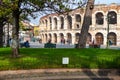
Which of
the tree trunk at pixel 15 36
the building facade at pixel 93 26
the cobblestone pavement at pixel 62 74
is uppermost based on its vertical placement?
the building facade at pixel 93 26

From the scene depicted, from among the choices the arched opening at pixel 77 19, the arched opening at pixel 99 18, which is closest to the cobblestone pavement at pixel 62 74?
the arched opening at pixel 99 18

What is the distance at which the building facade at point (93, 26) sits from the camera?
281ft

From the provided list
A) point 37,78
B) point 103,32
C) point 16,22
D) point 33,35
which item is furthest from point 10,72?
point 33,35

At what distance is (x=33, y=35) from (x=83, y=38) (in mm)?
114842

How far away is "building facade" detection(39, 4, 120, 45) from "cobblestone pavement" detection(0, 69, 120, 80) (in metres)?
59.4

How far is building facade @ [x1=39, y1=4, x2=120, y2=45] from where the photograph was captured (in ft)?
281

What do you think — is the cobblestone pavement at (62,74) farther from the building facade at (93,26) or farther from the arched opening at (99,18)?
the arched opening at (99,18)

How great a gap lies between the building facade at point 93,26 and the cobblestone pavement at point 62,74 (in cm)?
5940

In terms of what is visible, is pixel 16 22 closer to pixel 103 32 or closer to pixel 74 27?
pixel 103 32

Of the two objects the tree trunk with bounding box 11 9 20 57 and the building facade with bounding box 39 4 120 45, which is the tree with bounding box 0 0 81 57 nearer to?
the tree trunk with bounding box 11 9 20 57

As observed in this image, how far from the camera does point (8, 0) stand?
17.2 metres

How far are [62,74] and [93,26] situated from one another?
241 feet

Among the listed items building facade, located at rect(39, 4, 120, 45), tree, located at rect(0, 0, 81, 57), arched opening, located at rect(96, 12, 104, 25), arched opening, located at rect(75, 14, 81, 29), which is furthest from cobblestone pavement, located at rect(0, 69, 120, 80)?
arched opening, located at rect(75, 14, 81, 29)

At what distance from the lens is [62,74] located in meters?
16.5
